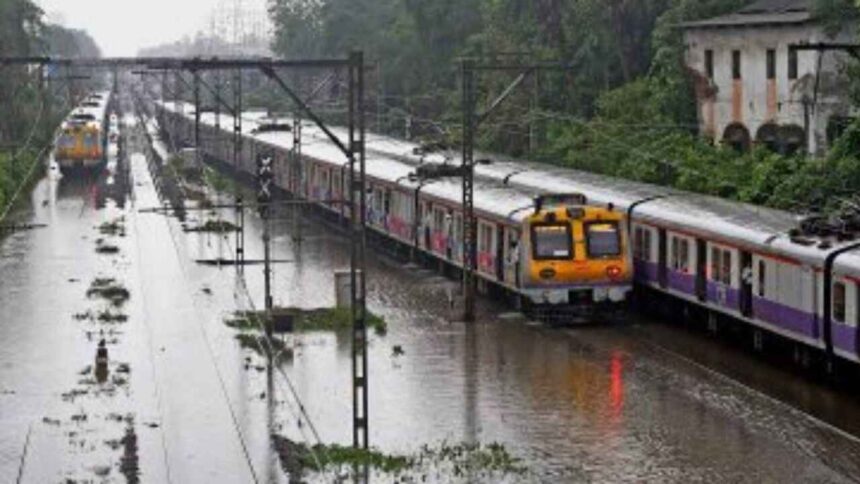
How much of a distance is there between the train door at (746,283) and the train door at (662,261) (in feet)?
13.7

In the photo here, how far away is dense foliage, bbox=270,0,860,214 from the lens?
46562 millimetres

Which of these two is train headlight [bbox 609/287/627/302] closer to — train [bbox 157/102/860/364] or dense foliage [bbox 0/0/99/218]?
train [bbox 157/102/860/364]

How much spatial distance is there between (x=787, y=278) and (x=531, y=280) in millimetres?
7410

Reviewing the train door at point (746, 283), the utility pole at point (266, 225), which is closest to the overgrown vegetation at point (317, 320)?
the utility pole at point (266, 225)

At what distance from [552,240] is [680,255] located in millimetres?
2782

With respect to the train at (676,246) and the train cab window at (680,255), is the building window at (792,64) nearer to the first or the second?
the train at (676,246)

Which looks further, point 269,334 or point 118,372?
point 269,334

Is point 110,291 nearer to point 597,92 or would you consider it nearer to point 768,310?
point 768,310

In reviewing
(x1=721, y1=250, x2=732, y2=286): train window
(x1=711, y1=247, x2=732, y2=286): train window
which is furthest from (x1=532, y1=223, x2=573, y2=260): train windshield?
(x1=721, y1=250, x2=732, y2=286): train window

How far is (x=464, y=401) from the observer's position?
2886cm

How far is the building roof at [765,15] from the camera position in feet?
169

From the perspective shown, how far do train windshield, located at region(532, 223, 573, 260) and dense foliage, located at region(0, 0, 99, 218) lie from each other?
3189 centimetres

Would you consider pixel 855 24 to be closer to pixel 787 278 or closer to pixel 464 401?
pixel 787 278

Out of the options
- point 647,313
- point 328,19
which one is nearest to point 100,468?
point 647,313
